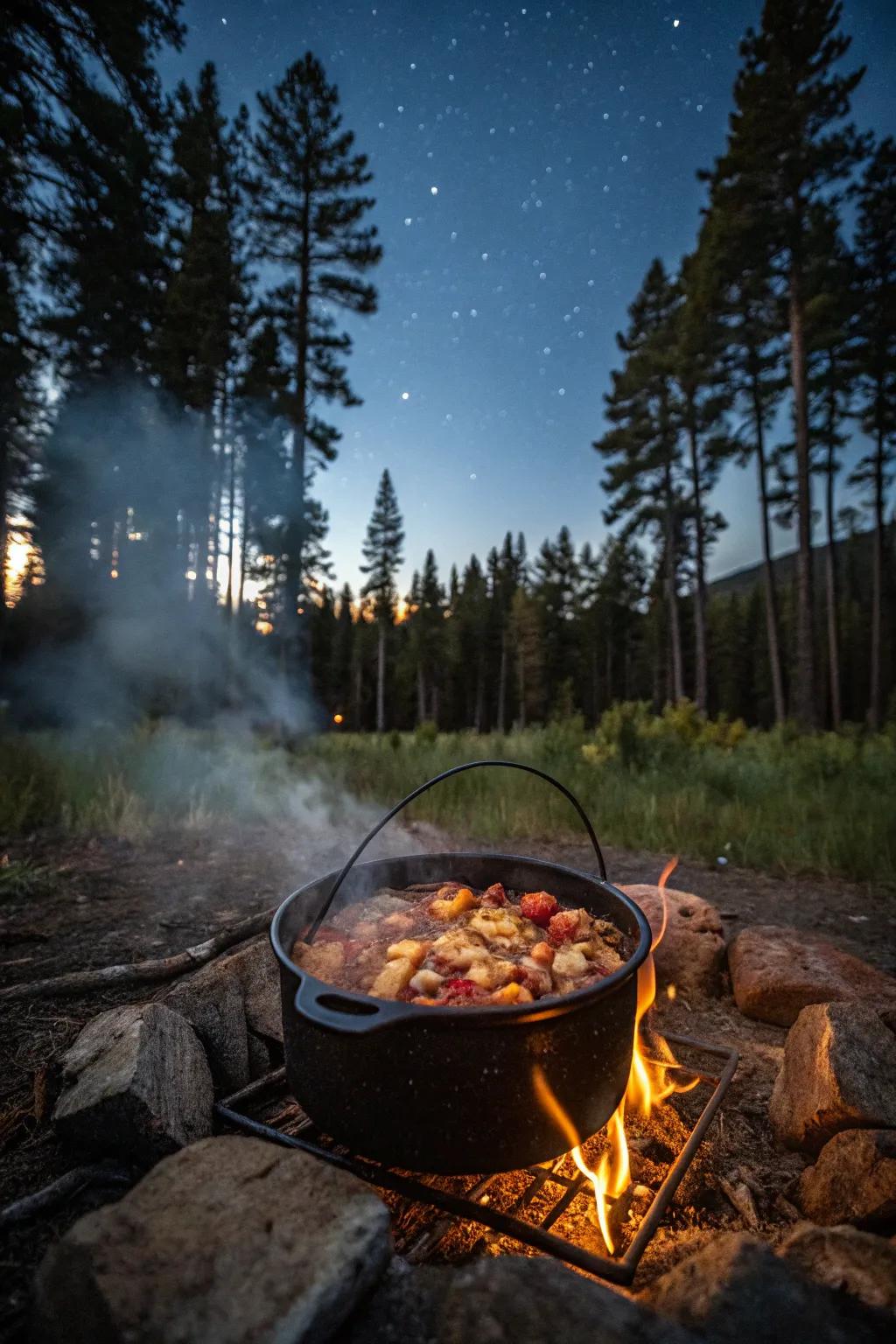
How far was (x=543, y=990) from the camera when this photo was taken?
163cm

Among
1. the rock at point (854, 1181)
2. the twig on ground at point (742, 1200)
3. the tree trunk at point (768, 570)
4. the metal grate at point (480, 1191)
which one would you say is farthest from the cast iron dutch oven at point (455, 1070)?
the tree trunk at point (768, 570)

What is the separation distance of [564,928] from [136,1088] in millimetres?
1347

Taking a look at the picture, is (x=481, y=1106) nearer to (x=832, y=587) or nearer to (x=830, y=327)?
(x=830, y=327)

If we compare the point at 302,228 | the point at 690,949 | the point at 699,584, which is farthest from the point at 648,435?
the point at 690,949

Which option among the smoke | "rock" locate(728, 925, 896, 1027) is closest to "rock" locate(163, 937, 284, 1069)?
"rock" locate(728, 925, 896, 1027)

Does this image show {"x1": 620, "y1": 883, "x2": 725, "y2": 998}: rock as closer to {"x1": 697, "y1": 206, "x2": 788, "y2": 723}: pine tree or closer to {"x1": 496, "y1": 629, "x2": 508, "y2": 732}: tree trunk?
{"x1": 697, "y1": 206, "x2": 788, "y2": 723}: pine tree

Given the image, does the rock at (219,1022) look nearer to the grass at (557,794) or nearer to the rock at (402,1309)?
the rock at (402,1309)

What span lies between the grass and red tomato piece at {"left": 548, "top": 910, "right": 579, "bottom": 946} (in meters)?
3.83

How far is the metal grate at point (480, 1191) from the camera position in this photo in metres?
1.33

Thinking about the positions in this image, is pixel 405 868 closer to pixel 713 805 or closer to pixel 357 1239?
pixel 357 1239

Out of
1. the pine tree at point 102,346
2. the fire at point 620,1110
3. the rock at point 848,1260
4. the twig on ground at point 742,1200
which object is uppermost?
the pine tree at point 102,346

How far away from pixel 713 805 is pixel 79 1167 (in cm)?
588

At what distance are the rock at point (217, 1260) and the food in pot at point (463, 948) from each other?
0.43m

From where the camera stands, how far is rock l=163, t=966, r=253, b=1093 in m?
1.96
